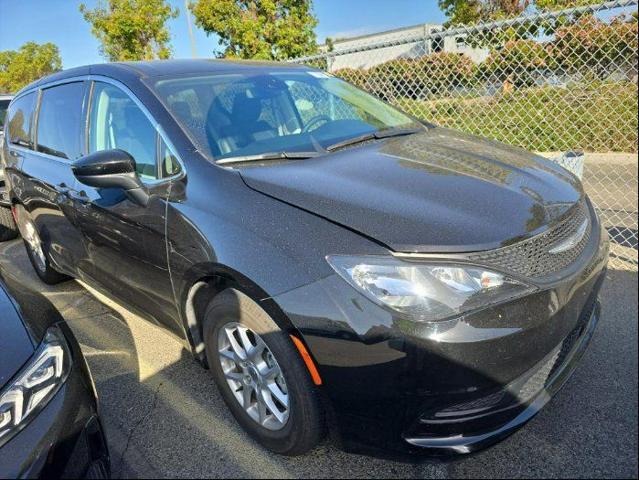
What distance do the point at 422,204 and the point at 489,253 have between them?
320mm

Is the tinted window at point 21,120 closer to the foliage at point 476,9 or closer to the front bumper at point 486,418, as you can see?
the front bumper at point 486,418

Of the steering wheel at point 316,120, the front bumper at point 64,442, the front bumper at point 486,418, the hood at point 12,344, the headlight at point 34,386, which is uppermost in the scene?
the steering wheel at point 316,120

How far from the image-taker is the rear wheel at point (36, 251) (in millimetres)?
3946

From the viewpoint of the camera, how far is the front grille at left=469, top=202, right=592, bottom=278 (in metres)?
1.61

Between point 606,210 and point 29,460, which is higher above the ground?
point 29,460

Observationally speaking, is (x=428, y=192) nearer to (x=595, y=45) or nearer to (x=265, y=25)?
(x=595, y=45)

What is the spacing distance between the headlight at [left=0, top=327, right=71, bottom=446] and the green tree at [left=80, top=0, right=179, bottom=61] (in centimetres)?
1814

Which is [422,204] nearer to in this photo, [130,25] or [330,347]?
[330,347]

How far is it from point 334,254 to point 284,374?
530 mm

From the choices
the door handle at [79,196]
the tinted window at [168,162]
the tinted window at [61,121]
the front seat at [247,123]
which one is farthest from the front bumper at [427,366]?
the tinted window at [61,121]

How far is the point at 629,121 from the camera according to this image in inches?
179

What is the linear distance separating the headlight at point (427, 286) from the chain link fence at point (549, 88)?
2.55 m

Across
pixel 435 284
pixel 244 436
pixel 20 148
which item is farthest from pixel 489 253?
pixel 20 148

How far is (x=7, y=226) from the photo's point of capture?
6008 mm
